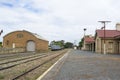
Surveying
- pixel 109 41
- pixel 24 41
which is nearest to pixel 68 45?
pixel 24 41

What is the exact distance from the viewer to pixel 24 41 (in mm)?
81312

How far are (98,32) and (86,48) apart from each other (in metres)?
42.9


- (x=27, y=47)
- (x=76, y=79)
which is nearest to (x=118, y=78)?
(x=76, y=79)

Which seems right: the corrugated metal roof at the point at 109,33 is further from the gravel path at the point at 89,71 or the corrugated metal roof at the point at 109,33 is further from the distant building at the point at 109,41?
the gravel path at the point at 89,71

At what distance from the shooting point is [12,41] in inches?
3263

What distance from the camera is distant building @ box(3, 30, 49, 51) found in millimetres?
80688

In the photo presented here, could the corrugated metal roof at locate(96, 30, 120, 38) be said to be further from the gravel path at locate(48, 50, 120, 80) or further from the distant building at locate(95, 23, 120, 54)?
the gravel path at locate(48, 50, 120, 80)

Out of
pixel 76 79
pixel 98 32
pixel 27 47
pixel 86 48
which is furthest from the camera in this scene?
pixel 86 48

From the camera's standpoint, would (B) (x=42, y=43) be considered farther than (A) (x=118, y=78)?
Yes

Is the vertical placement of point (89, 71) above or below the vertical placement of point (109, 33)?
below

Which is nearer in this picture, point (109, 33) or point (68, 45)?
point (109, 33)

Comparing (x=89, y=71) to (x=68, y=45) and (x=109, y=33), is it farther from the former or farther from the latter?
(x=68, y=45)

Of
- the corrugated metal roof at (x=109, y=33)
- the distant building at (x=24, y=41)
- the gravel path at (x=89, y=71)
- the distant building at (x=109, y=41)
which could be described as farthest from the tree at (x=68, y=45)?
the gravel path at (x=89, y=71)

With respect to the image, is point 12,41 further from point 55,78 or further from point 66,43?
point 66,43
